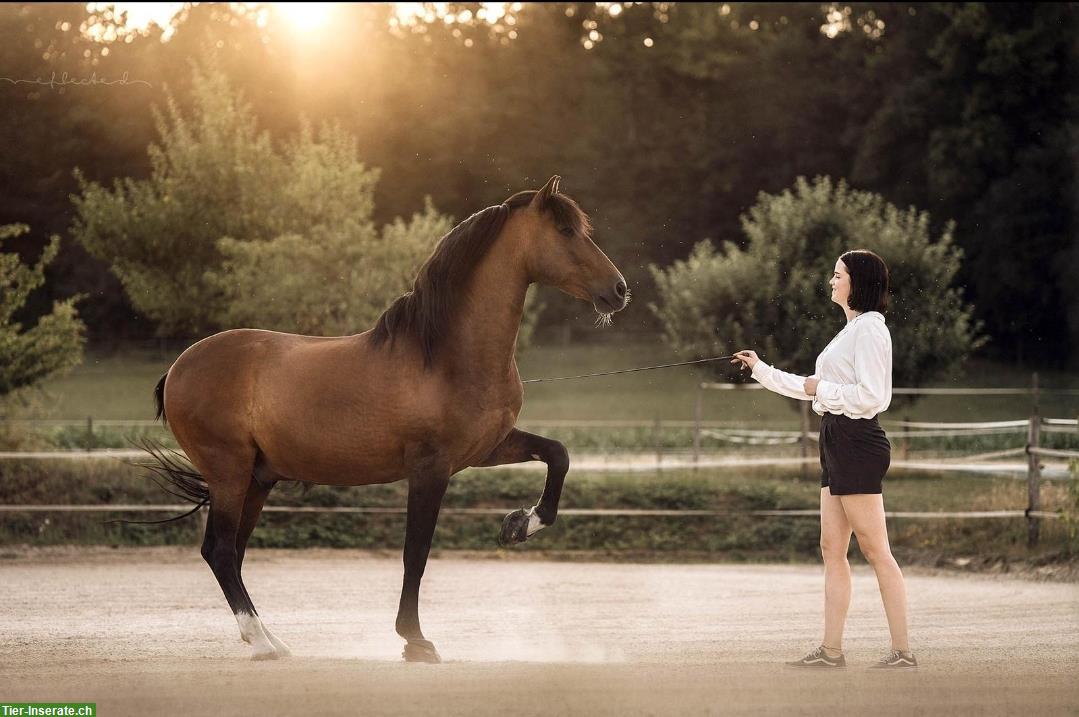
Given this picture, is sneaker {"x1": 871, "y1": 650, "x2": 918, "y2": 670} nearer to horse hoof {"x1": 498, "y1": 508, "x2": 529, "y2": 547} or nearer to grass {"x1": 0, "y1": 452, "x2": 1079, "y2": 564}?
horse hoof {"x1": 498, "y1": 508, "x2": 529, "y2": 547}

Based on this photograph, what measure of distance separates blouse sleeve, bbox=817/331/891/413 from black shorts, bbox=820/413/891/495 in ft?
0.29

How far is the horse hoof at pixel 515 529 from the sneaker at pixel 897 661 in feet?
5.48

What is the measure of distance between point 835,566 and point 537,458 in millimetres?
1499

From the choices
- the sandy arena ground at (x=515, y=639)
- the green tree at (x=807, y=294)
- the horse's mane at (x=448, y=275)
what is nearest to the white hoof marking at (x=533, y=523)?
the sandy arena ground at (x=515, y=639)

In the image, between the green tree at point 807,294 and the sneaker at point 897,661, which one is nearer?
the sneaker at point 897,661

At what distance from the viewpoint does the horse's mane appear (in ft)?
19.7

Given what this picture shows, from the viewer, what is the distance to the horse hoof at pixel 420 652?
5844 millimetres

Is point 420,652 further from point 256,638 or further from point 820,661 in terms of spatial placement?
point 820,661

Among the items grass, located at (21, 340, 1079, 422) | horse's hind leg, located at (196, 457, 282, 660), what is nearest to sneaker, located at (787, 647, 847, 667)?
horse's hind leg, located at (196, 457, 282, 660)

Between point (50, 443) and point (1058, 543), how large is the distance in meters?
11.4

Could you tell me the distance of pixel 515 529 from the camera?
6148mm

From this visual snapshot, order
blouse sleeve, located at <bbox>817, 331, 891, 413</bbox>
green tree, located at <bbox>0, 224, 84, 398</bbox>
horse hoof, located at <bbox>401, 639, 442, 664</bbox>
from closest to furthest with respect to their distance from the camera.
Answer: blouse sleeve, located at <bbox>817, 331, 891, 413</bbox>, horse hoof, located at <bbox>401, 639, 442, 664</bbox>, green tree, located at <bbox>0, 224, 84, 398</bbox>

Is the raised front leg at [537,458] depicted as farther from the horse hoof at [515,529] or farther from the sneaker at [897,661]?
the sneaker at [897,661]

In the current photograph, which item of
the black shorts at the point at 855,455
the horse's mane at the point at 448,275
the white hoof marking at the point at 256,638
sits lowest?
the white hoof marking at the point at 256,638
